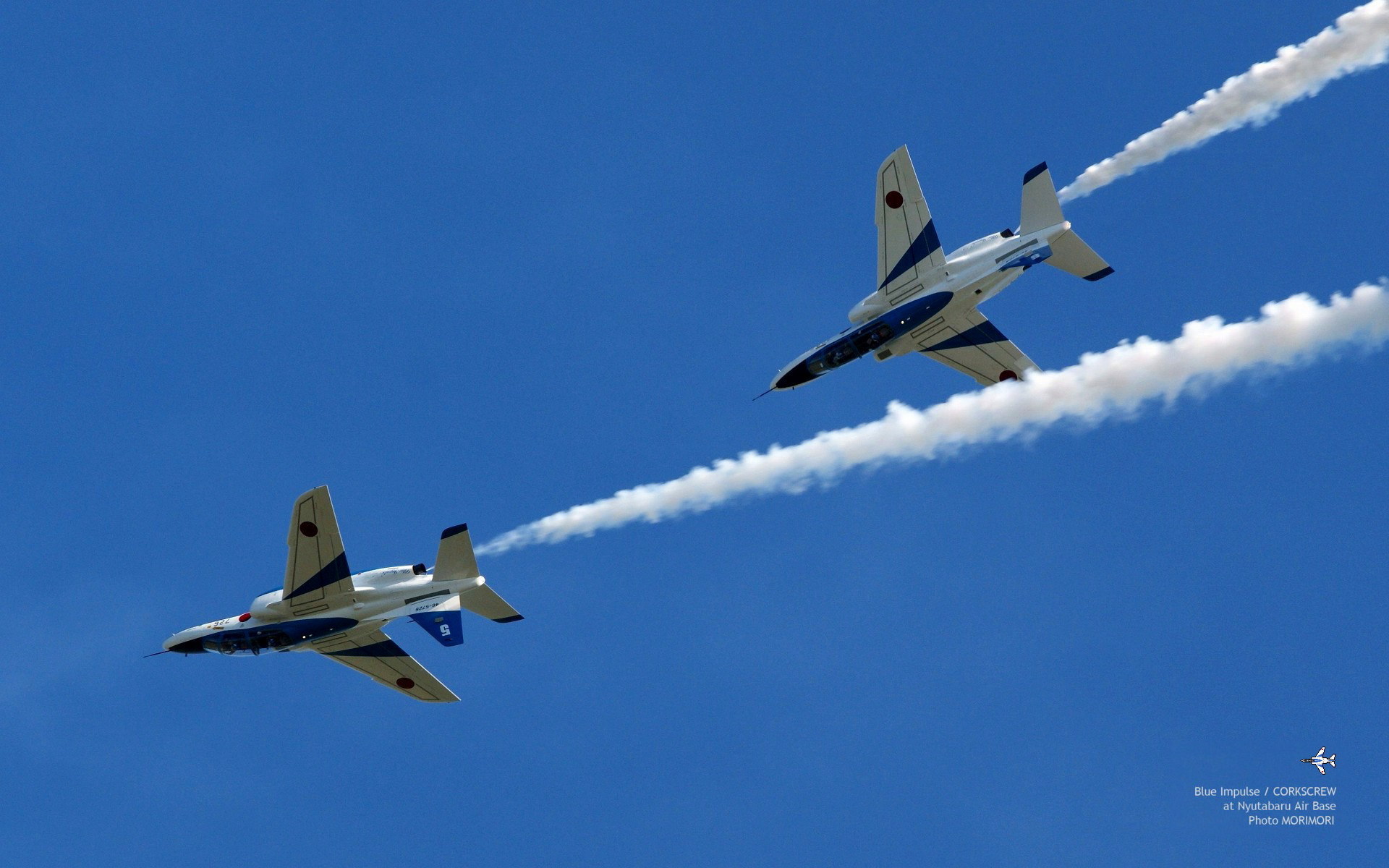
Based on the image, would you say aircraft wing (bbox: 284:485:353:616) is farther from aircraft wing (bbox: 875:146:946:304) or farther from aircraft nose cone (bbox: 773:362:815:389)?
aircraft wing (bbox: 875:146:946:304)

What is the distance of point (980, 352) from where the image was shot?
5916cm

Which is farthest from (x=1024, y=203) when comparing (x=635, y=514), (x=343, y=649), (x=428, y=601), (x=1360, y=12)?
(x=343, y=649)

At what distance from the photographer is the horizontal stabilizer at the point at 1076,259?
180ft

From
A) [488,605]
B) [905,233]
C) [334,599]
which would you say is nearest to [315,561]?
[334,599]

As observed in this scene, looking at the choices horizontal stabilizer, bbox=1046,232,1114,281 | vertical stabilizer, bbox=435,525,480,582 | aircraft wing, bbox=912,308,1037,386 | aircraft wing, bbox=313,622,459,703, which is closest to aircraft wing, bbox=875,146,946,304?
aircraft wing, bbox=912,308,1037,386

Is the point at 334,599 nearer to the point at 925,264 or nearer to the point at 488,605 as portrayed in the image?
the point at 488,605

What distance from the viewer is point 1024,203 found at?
55406mm

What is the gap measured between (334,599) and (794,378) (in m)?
18.3

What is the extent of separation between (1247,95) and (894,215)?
42.2ft

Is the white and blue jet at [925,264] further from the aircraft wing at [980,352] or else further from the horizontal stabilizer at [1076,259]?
the aircraft wing at [980,352]

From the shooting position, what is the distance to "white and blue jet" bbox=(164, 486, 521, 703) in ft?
177

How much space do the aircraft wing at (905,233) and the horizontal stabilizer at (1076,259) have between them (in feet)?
13.0

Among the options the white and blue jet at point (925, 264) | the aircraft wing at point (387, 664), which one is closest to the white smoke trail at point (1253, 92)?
the white and blue jet at point (925, 264)

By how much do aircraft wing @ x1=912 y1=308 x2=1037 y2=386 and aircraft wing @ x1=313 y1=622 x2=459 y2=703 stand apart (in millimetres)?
22824
